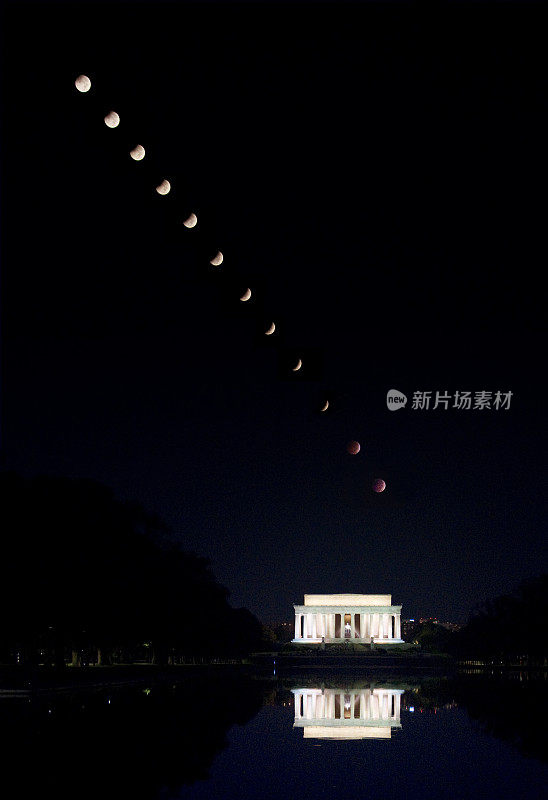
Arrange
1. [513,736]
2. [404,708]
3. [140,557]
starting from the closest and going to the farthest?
[513,736], [404,708], [140,557]

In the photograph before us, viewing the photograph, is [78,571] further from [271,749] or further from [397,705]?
[271,749]

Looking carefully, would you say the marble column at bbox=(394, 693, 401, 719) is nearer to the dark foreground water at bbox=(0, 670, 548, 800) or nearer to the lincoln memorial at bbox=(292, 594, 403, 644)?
the dark foreground water at bbox=(0, 670, 548, 800)

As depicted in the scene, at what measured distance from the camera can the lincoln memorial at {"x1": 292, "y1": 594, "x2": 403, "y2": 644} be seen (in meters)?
192

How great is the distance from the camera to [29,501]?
73188 millimetres

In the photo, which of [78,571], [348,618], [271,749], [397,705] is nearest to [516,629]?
[348,618]

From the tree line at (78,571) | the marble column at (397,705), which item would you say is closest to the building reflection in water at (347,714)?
the marble column at (397,705)

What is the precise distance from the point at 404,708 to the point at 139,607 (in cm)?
4660

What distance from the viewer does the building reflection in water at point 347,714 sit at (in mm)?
33219

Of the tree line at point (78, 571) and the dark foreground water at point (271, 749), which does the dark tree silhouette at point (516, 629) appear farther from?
the dark foreground water at point (271, 749)

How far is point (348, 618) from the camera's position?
195 m

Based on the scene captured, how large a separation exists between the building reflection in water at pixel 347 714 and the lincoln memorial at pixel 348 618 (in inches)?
5305

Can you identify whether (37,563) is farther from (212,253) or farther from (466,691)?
(212,253)

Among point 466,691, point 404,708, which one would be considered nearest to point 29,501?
point 466,691

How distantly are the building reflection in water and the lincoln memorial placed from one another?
134750 mm
